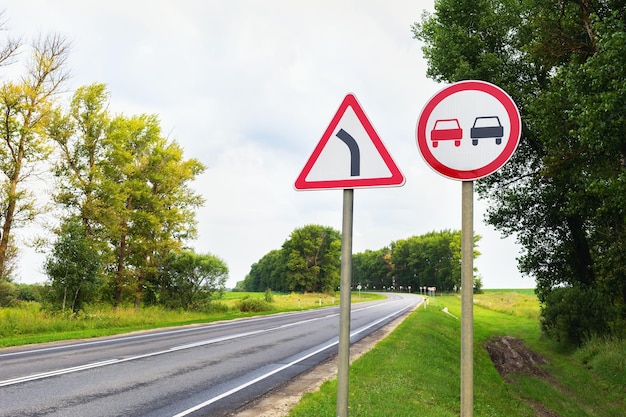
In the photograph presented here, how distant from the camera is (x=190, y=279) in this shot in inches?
1270

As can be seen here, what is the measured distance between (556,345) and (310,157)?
2147cm

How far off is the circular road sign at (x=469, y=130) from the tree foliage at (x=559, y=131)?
26.6 ft

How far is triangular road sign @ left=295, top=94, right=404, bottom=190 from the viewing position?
112 inches

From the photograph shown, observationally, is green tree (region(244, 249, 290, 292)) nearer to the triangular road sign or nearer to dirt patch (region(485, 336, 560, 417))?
dirt patch (region(485, 336, 560, 417))

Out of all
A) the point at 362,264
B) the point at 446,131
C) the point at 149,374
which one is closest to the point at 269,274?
the point at 362,264

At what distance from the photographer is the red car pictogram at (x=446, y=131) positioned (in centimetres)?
291

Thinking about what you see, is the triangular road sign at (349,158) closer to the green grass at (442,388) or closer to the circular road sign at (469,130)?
the circular road sign at (469,130)

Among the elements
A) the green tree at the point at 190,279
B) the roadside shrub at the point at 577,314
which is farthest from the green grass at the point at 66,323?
the roadside shrub at the point at 577,314

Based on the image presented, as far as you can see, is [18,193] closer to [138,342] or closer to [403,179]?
[138,342]

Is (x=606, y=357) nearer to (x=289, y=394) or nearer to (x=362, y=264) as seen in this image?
(x=289, y=394)

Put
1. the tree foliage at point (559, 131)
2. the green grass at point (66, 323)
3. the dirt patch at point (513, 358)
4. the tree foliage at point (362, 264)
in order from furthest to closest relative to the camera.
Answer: the tree foliage at point (362, 264) → the dirt patch at point (513, 358) → the green grass at point (66, 323) → the tree foliage at point (559, 131)

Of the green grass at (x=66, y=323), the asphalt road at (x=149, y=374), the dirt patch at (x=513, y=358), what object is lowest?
the dirt patch at (x=513, y=358)

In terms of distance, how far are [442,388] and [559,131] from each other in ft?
26.7

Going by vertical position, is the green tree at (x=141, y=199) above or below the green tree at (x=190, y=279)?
above
